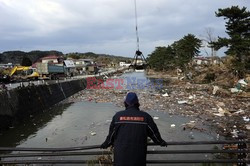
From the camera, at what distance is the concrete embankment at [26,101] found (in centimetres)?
1435

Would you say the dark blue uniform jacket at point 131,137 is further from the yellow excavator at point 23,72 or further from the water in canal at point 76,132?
the yellow excavator at point 23,72

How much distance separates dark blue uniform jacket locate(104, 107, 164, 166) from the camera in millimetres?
3266

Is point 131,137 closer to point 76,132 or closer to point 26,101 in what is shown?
point 76,132

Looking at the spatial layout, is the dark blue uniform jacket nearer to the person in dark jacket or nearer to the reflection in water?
the person in dark jacket

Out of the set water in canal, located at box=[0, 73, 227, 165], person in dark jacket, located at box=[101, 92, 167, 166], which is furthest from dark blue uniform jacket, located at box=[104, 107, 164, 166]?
water in canal, located at box=[0, 73, 227, 165]

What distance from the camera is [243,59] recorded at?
2814cm

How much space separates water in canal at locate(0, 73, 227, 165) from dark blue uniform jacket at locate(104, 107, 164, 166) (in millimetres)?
5825

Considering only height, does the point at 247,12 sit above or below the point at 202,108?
A: above

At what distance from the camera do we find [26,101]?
1773 cm

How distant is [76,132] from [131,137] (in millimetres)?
10606

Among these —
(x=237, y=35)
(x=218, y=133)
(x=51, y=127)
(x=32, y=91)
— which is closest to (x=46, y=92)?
(x=32, y=91)

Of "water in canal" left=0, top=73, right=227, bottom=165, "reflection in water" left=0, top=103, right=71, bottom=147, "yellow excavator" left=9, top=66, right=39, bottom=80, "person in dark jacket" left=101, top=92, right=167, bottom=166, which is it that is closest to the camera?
"person in dark jacket" left=101, top=92, right=167, bottom=166

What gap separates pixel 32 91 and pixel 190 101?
13209 millimetres

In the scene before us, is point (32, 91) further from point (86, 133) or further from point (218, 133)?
point (218, 133)
